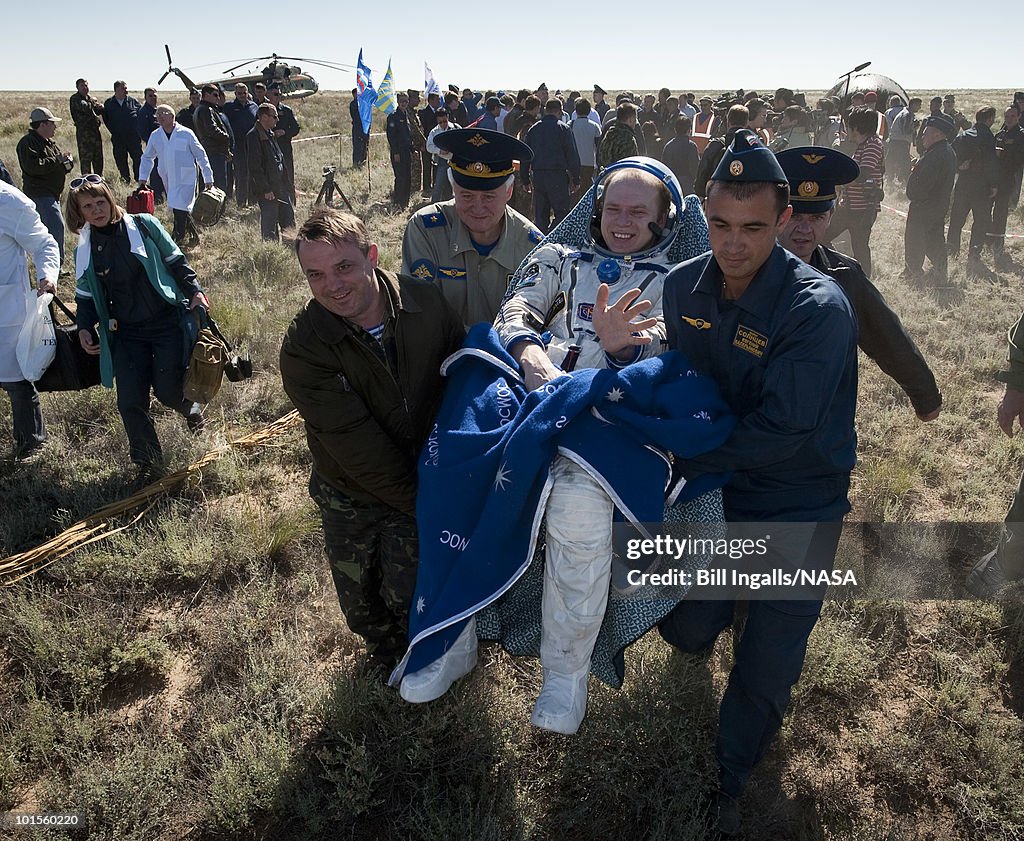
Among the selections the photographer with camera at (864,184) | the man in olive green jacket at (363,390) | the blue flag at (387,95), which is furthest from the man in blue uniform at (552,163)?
the man in olive green jacket at (363,390)

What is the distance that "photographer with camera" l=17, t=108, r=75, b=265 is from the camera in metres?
8.47

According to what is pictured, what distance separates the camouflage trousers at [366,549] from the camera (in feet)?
9.78

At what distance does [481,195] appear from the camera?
3365mm

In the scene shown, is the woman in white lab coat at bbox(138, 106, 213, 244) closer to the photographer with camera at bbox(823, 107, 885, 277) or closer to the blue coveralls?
the photographer with camera at bbox(823, 107, 885, 277)

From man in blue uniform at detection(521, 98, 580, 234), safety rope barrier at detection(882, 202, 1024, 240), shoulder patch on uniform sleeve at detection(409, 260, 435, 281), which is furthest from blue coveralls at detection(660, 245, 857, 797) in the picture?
safety rope barrier at detection(882, 202, 1024, 240)

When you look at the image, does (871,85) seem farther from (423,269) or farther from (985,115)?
(423,269)

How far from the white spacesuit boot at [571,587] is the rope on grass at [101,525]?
10.4 ft

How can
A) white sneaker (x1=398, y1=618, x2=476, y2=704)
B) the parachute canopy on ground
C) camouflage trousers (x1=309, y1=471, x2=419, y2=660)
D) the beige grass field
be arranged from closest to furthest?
white sneaker (x1=398, y1=618, x2=476, y2=704)
the beige grass field
camouflage trousers (x1=309, y1=471, x2=419, y2=660)
the parachute canopy on ground

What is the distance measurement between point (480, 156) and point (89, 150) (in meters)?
14.5

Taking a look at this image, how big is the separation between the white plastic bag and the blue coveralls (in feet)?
14.7

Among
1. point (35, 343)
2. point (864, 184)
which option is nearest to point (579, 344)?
point (35, 343)

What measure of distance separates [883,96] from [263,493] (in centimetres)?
1731

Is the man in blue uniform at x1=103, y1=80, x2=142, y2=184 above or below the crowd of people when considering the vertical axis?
above

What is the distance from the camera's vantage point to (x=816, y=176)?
121 inches
